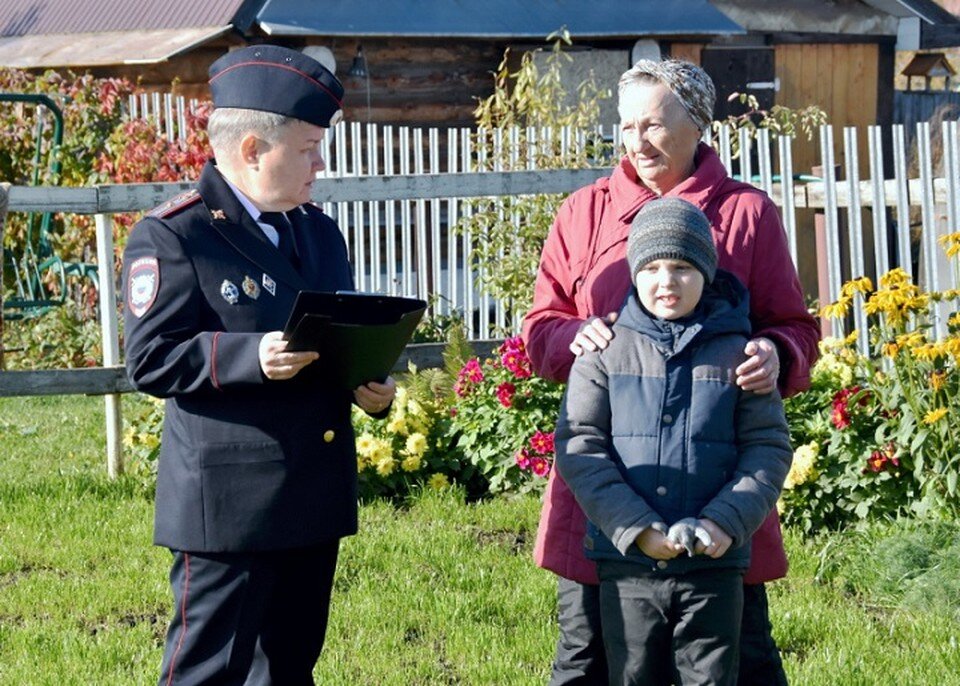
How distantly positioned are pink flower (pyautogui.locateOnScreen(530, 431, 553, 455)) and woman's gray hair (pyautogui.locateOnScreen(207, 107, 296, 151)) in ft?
9.56

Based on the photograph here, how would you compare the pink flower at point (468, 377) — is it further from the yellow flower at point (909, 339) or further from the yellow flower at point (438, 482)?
the yellow flower at point (909, 339)

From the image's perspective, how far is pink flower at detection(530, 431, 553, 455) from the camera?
5742 mm

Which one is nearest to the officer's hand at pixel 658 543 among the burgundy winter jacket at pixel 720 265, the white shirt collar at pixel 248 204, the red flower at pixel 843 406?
the burgundy winter jacket at pixel 720 265

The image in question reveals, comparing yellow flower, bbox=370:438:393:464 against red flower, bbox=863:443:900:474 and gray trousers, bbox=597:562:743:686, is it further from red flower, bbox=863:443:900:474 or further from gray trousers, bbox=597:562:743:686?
gray trousers, bbox=597:562:743:686

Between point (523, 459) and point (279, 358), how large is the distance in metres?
2.97

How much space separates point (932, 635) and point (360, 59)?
9.50m

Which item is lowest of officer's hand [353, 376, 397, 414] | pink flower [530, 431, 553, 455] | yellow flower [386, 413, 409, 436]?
pink flower [530, 431, 553, 455]

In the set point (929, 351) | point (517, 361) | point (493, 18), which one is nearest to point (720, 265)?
point (929, 351)

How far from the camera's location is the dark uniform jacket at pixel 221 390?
298 cm

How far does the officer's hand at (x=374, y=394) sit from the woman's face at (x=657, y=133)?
71 cm

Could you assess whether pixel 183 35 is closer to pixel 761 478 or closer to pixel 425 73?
pixel 425 73

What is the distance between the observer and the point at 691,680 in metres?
3.05

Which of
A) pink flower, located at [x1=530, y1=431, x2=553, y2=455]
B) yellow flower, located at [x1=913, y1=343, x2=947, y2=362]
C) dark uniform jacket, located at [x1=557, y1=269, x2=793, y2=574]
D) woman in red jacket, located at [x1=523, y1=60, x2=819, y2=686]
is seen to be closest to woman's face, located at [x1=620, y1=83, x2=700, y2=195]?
woman in red jacket, located at [x1=523, y1=60, x2=819, y2=686]

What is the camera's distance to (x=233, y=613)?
120 inches
